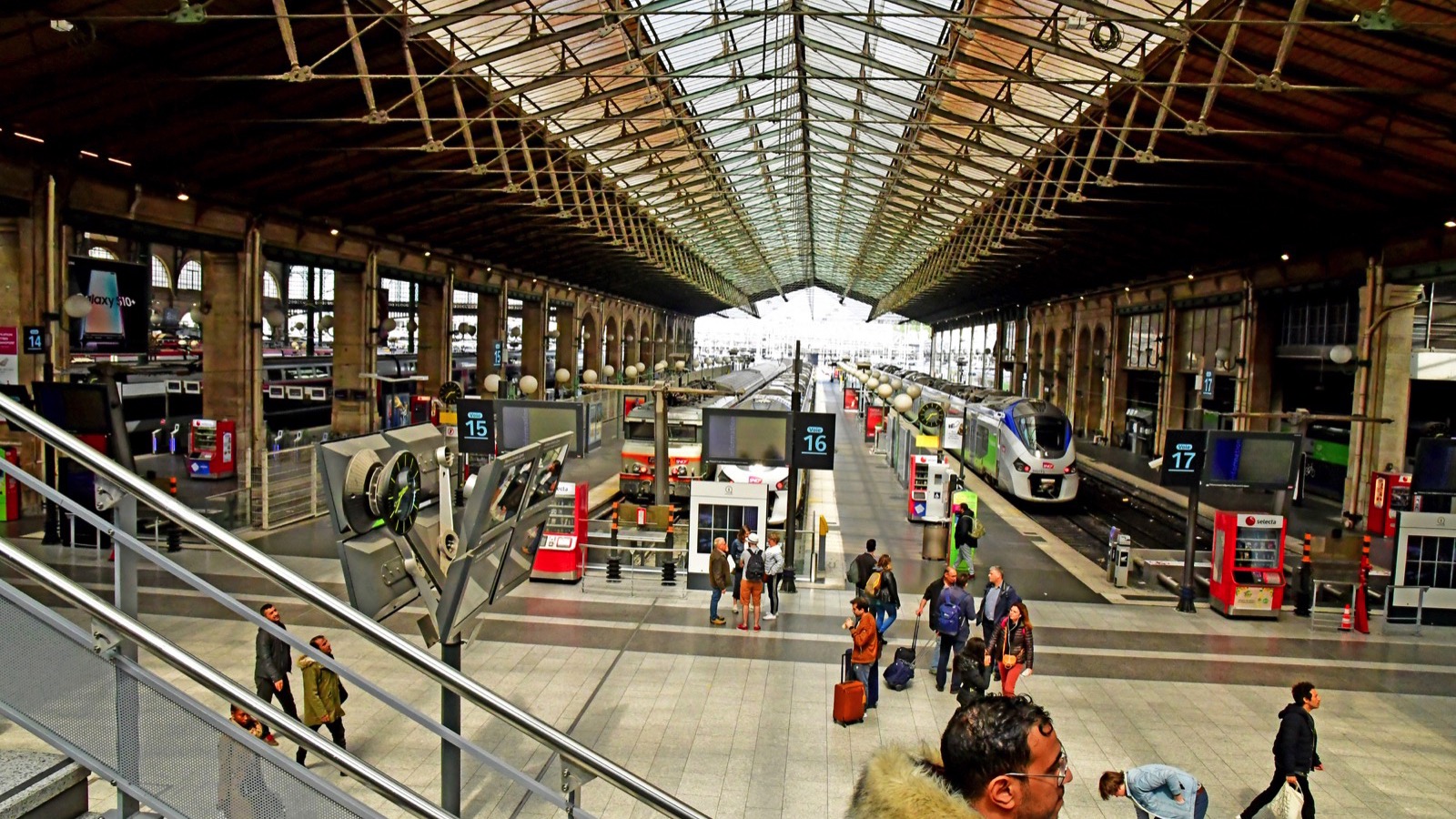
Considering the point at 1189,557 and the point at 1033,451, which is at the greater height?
the point at 1033,451

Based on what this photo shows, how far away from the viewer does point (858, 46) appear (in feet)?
80.2

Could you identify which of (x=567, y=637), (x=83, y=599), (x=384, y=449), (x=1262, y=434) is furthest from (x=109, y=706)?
(x=1262, y=434)

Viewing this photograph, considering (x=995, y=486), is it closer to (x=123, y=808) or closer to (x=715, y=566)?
(x=715, y=566)

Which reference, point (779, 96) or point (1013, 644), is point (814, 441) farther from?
point (779, 96)

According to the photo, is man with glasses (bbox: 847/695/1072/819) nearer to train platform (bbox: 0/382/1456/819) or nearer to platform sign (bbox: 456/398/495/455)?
train platform (bbox: 0/382/1456/819)

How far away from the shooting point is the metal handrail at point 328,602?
8.87 feet

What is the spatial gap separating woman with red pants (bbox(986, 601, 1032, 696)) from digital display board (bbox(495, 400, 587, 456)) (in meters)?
7.44

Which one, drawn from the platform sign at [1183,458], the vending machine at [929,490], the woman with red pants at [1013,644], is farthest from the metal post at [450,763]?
the vending machine at [929,490]

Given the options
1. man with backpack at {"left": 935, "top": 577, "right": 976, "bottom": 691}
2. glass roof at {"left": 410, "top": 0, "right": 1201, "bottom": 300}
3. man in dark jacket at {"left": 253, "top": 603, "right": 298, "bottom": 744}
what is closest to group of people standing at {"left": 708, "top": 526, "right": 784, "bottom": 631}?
man with backpack at {"left": 935, "top": 577, "right": 976, "bottom": 691}

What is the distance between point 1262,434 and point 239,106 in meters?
20.0

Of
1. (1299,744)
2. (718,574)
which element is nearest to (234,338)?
(718,574)

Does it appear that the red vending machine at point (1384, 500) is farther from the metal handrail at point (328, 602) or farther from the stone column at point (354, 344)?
the stone column at point (354, 344)

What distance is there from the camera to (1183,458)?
52.4ft

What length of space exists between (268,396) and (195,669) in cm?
3548
